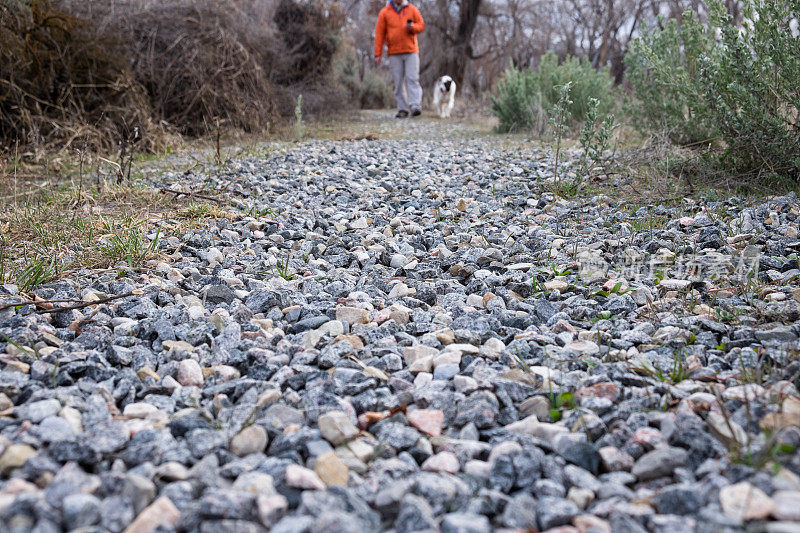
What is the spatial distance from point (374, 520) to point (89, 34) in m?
6.50

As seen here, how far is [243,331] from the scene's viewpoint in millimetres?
1914

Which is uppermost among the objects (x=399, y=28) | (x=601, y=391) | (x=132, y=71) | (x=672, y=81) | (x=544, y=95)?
(x=399, y=28)

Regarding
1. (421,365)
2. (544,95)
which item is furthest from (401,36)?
(421,365)

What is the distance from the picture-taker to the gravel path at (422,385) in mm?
1078

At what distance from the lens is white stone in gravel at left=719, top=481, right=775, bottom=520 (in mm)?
986

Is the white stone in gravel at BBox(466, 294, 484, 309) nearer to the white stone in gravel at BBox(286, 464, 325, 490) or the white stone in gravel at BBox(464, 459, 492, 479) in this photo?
the white stone in gravel at BBox(464, 459, 492, 479)

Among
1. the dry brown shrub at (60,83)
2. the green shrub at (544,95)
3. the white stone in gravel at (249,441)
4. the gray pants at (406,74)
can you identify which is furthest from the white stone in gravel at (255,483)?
the gray pants at (406,74)

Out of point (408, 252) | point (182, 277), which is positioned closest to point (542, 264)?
point (408, 252)

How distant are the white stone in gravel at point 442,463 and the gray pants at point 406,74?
9.52 meters

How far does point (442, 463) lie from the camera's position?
1233mm

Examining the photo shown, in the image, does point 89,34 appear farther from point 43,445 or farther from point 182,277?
point 43,445

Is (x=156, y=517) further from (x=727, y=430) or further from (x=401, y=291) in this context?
(x=401, y=291)

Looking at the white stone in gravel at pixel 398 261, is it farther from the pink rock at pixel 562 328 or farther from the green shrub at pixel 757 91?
the green shrub at pixel 757 91

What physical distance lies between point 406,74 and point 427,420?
9575 millimetres
